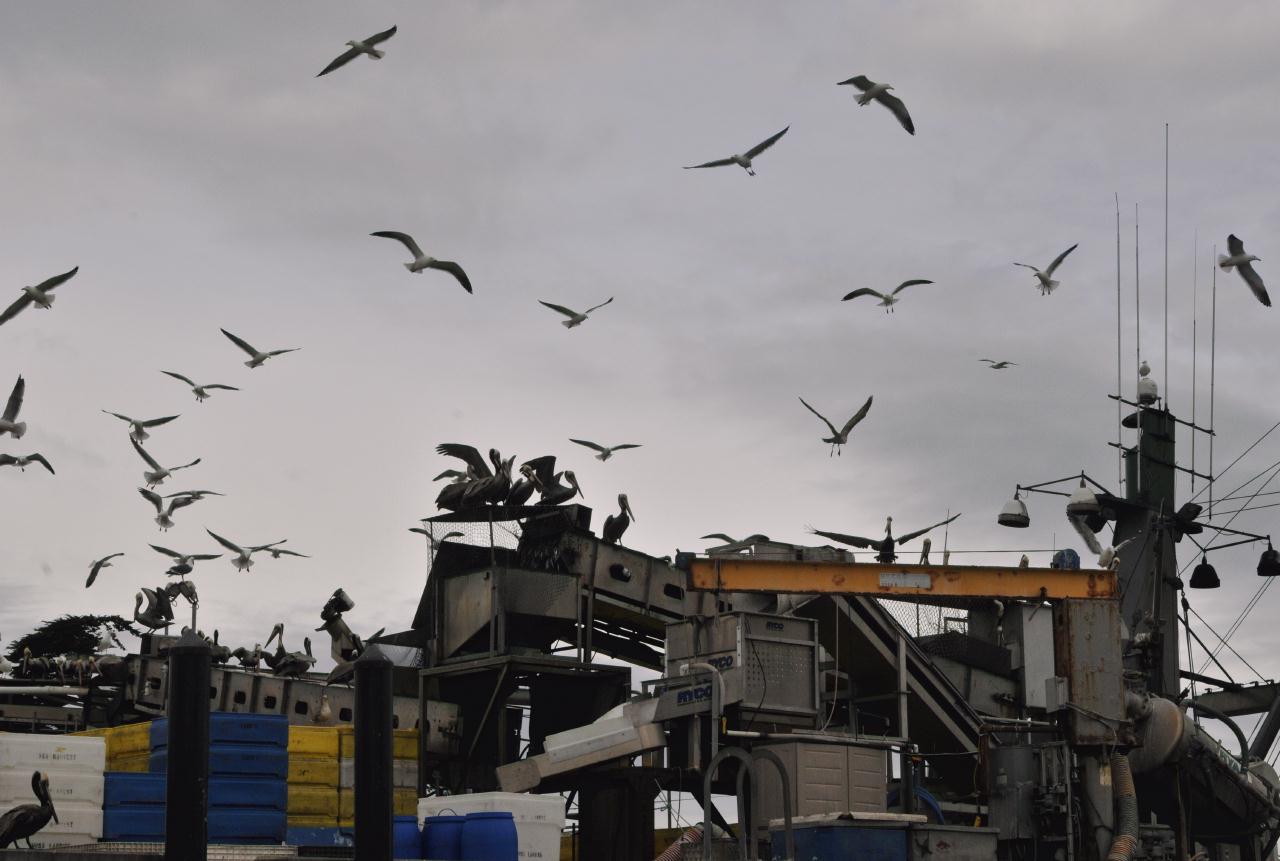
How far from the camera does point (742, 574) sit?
130 ft

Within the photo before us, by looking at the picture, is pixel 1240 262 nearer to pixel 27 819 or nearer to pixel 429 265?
pixel 429 265

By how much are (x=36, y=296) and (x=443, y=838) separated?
23680 millimetres

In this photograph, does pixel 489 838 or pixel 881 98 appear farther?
pixel 881 98

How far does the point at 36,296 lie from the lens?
44281 mm

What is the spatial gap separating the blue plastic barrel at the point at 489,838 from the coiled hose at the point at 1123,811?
51.2 ft

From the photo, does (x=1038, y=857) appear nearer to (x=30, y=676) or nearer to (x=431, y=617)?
(x=431, y=617)

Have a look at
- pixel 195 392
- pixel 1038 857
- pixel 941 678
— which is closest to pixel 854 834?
pixel 1038 857

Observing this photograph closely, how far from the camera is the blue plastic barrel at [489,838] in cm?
2633

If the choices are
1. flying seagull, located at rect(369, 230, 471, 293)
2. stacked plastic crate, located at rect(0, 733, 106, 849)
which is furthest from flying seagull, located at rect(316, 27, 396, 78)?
stacked plastic crate, located at rect(0, 733, 106, 849)

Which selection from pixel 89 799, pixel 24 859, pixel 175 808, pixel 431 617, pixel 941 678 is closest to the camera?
pixel 175 808

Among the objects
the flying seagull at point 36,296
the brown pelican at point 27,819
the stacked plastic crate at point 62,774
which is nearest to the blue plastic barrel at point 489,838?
the brown pelican at point 27,819

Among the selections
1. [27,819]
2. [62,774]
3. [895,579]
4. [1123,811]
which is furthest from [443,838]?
[1123,811]

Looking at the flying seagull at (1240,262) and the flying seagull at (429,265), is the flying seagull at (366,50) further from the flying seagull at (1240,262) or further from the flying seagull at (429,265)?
the flying seagull at (1240,262)

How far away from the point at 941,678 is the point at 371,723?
25633 millimetres
